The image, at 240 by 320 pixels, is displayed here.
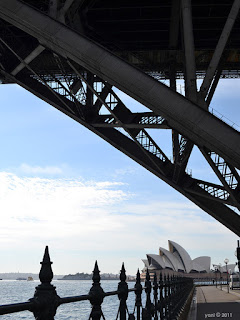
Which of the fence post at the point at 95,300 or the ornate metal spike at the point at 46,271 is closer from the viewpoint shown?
the ornate metal spike at the point at 46,271

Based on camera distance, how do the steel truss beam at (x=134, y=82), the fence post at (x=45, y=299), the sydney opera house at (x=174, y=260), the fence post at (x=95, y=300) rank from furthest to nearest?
the sydney opera house at (x=174, y=260)
the steel truss beam at (x=134, y=82)
the fence post at (x=95, y=300)
the fence post at (x=45, y=299)

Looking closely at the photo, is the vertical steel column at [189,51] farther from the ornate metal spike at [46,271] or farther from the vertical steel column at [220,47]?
the ornate metal spike at [46,271]

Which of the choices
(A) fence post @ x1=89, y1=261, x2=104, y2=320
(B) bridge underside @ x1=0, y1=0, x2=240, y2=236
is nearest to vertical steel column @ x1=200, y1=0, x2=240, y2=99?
(B) bridge underside @ x1=0, y1=0, x2=240, y2=236

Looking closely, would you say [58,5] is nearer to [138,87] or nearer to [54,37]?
[54,37]

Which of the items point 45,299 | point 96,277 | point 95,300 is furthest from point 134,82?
point 45,299

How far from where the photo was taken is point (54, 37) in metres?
9.15

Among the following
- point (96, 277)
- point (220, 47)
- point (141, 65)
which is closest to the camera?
point (96, 277)

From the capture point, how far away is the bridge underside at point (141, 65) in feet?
27.9

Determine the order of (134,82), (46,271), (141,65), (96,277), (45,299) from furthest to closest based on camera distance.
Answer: (141,65)
(134,82)
(96,277)
(46,271)
(45,299)

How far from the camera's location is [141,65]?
15.4 m

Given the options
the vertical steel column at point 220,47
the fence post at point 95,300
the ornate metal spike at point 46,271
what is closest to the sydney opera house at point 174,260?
the vertical steel column at point 220,47

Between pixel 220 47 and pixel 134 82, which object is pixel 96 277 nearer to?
pixel 134 82

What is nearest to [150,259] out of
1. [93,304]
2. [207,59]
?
[207,59]

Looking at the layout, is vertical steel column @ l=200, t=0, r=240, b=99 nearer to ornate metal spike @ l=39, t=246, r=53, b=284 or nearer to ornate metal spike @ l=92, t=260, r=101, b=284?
ornate metal spike @ l=92, t=260, r=101, b=284
